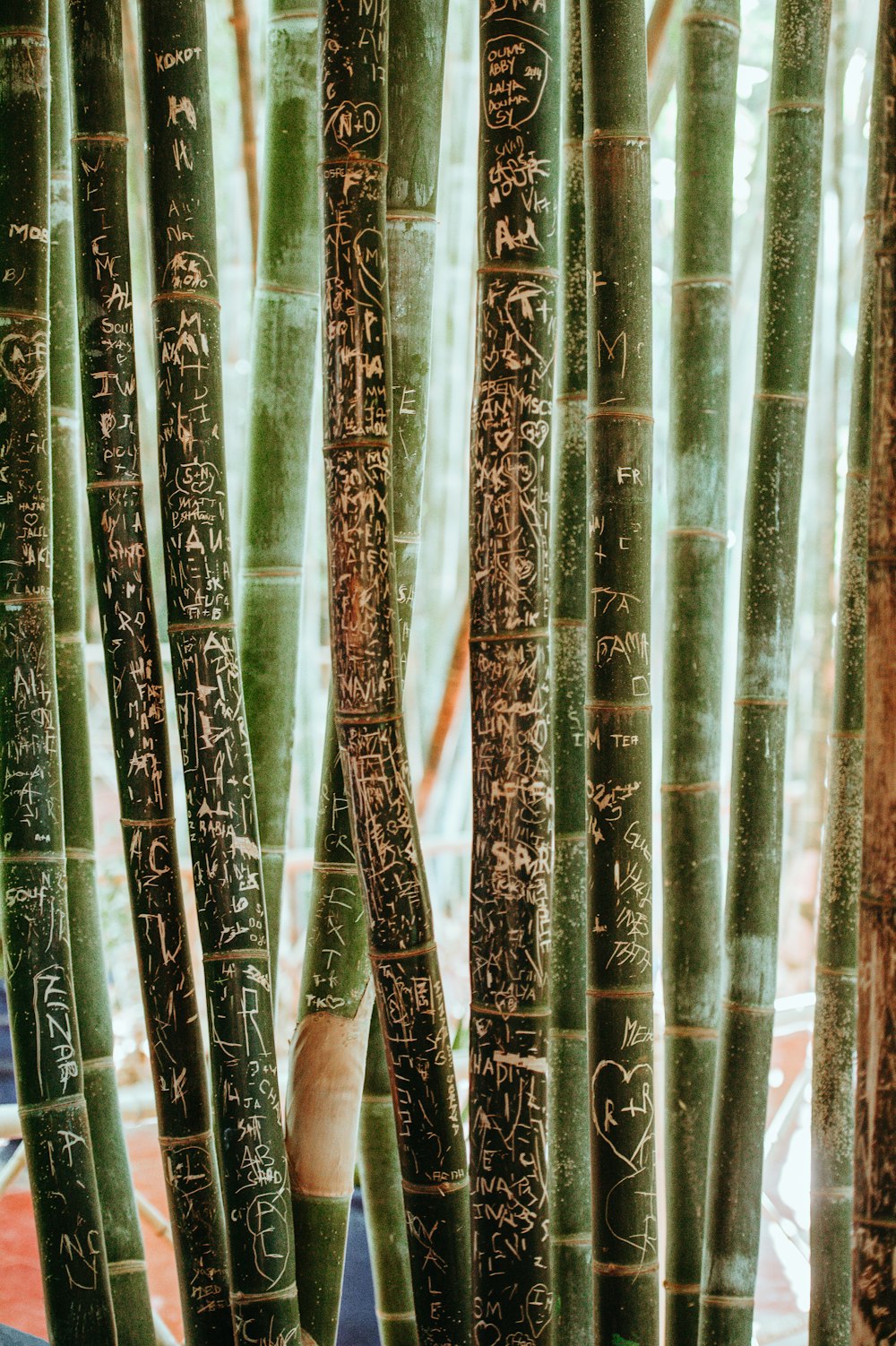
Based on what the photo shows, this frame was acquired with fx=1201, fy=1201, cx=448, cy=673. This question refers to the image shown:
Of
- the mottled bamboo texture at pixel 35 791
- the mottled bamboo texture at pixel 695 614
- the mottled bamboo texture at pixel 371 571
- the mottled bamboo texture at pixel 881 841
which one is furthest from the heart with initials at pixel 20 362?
the mottled bamboo texture at pixel 881 841

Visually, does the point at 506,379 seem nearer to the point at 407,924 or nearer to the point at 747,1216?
the point at 407,924

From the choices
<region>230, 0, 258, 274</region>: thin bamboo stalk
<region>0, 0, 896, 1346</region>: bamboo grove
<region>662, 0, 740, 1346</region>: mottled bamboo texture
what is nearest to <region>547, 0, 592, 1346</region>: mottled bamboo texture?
<region>0, 0, 896, 1346</region>: bamboo grove

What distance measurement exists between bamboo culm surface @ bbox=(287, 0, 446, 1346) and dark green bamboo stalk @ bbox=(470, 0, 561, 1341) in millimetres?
175

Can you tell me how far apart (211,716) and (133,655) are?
4.8 inches

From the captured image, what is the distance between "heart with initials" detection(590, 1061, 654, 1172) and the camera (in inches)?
49.0

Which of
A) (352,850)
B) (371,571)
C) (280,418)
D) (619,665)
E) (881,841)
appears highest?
(280,418)

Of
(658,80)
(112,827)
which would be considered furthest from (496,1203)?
(112,827)

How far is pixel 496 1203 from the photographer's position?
46.0 inches

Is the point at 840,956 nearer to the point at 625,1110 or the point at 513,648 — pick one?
the point at 625,1110

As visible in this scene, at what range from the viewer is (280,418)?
4.94ft

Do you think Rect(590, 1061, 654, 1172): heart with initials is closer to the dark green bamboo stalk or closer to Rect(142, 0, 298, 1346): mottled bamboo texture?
the dark green bamboo stalk

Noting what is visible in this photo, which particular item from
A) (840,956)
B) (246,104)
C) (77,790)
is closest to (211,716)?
(77,790)

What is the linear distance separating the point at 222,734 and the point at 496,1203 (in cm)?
54

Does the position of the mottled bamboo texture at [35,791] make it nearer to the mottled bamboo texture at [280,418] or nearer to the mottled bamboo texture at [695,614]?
the mottled bamboo texture at [280,418]
